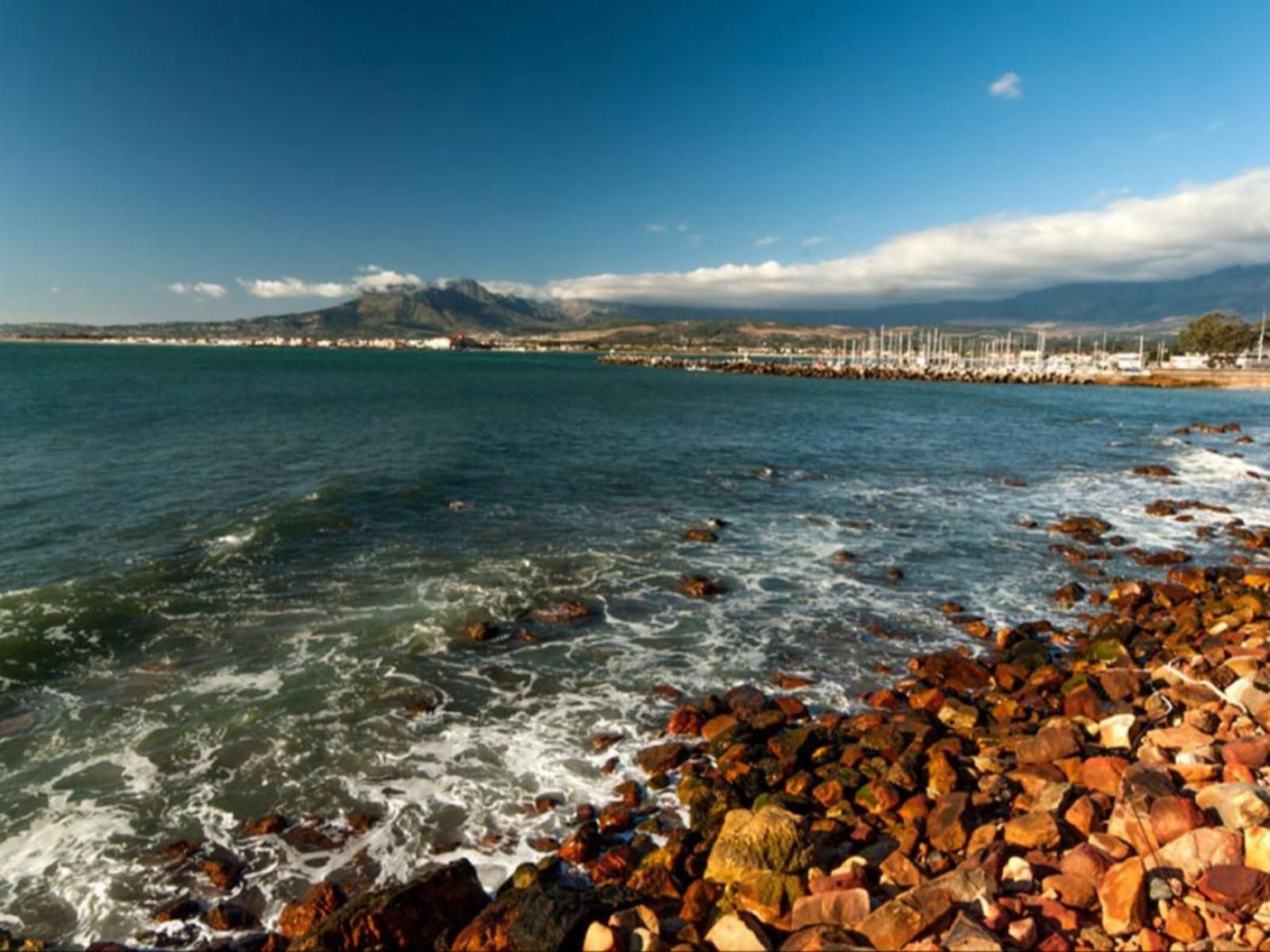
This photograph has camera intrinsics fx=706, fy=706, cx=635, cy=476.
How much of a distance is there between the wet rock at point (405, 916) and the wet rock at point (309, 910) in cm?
32

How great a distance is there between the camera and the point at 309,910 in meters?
8.25

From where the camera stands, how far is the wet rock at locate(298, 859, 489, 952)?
720 centimetres

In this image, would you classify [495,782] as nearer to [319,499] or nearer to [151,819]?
[151,819]

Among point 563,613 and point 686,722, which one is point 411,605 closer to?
point 563,613

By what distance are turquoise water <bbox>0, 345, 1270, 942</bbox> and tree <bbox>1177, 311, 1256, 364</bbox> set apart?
120003 mm

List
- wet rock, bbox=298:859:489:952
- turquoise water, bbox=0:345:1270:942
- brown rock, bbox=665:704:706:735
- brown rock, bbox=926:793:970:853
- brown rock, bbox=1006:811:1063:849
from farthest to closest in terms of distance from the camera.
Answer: brown rock, bbox=665:704:706:735
turquoise water, bbox=0:345:1270:942
brown rock, bbox=926:793:970:853
brown rock, bbox=1006:811:1063:849
wet rock, bbox=298:859:489:952

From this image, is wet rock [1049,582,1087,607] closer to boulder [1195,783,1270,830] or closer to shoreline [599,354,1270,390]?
boulder [1195,783,1270,830]

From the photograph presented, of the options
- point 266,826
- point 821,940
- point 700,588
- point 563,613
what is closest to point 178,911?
point 266,826

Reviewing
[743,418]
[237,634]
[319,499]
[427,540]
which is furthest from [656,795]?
[743,418]

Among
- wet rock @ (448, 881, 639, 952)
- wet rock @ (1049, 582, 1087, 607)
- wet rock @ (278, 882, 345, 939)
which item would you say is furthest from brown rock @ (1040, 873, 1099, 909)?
wet rock @ (1049, 582, 1087, 607)

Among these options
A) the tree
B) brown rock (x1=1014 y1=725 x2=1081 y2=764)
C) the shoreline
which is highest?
Answer: the tree

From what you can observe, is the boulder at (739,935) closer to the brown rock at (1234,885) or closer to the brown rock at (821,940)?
the brown rock at (821,940)

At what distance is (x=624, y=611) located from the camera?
18.2 metres

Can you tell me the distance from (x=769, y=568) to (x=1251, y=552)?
1613cm
